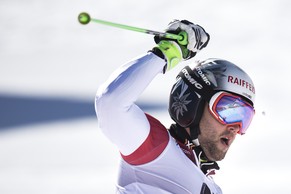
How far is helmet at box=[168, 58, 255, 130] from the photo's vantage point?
15.5ft


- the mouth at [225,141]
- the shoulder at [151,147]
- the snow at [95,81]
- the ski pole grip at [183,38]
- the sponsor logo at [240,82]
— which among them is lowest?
the shoulder at [151,147]

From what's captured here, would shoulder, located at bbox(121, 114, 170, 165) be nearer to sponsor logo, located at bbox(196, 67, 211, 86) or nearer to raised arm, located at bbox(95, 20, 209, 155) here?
raised arm, located at bbox(95, 20, 209, 155)

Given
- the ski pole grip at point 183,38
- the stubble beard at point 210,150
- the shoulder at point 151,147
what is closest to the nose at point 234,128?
the stubble beard at point 210,150

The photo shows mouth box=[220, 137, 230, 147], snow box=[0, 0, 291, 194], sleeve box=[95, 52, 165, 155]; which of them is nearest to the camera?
sleeve box=[95, 52, 165, 155]

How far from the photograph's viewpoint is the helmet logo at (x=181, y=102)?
4.78m

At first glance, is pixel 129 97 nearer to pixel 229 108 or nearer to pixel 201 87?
pixel 201 87

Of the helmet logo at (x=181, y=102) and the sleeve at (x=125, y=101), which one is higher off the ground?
the helmet logo at (x=181, y=102)

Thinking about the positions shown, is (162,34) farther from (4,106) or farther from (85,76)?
(85,76)

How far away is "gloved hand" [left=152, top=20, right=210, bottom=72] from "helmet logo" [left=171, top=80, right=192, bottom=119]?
547 millimetres

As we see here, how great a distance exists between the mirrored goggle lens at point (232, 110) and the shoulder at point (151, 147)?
617mm

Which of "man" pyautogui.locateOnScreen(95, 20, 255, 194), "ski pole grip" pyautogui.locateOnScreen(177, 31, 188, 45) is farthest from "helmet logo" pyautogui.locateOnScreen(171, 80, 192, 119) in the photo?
"ski pole grip" pyautogui.locateOnScreen(177, 31, 188, 45)

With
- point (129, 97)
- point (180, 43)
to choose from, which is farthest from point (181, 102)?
point (129, 97)

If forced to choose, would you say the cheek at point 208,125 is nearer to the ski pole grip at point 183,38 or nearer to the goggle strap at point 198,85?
the goggle strap at point 198,85

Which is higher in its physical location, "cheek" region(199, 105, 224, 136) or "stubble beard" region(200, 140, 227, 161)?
"cheek" region(199, 105, 224, 136)
